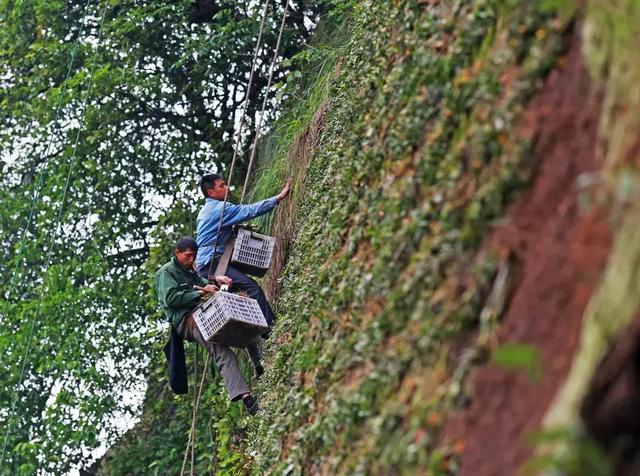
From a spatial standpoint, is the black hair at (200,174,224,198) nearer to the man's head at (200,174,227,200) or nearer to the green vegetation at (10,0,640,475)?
the man's head at (200,174,227,200)

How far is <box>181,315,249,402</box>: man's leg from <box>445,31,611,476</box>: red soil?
19.2 feet

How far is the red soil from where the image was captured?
3.66m

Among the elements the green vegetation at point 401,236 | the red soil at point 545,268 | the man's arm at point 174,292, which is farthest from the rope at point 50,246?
the red soil at point 545,268

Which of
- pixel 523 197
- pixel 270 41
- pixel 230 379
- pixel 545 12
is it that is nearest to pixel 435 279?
pixel 523 197

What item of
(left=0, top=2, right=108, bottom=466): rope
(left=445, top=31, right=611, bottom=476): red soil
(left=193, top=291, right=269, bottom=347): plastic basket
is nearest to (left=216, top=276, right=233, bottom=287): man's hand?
(left=193, top=291, right=269, bottom=347): plastic basket

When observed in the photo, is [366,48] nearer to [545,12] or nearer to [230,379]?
[230,379]

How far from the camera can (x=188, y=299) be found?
9.96 meters

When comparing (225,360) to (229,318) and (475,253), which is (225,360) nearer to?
(229,318)

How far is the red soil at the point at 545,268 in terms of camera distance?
366 centimetres

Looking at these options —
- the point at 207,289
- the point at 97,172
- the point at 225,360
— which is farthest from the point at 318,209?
the point at 97,172

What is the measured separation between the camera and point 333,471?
5734 mm

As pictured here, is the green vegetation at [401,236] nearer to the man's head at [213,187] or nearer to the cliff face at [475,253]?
the cliff face at [475,253]

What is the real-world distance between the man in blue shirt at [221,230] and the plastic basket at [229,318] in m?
0.51

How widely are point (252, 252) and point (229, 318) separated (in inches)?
48.7
